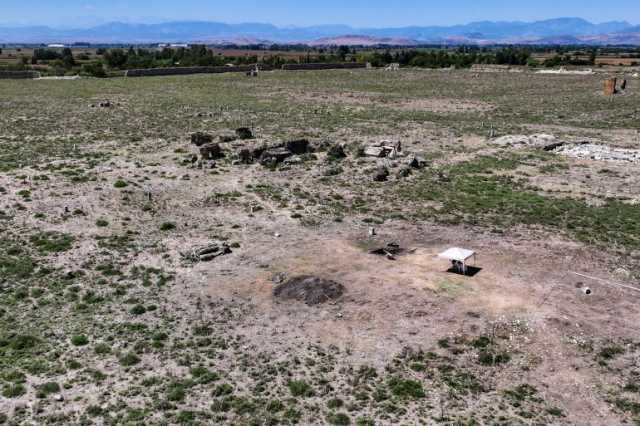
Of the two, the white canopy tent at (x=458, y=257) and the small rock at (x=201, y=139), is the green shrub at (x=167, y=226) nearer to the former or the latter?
the white canopy tent at (x=458, y=257)

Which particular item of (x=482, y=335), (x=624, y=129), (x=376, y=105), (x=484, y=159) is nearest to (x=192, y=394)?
(x=482, y=335)

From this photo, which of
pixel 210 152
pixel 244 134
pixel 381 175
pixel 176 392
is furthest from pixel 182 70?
pixel 176 392

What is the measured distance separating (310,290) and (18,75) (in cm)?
9074

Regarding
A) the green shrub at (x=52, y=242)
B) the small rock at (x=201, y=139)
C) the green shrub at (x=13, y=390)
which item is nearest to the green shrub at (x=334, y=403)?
the green shrub at (x=13, y=390)

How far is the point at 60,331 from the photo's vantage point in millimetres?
15086

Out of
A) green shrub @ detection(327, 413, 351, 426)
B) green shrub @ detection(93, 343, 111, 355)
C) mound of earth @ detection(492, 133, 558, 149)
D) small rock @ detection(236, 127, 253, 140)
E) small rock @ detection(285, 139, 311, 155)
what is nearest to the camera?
green shrub @ detection(327, 413, 351, 426)

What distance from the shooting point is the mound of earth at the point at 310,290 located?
17078mm

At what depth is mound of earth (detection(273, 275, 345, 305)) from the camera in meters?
17.1

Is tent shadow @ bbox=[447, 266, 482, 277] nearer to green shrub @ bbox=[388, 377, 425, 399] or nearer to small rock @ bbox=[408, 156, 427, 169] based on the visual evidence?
green shrub @ bbox=[388, 377, 425, 399]

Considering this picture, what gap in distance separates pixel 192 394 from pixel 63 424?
2690 millimetres

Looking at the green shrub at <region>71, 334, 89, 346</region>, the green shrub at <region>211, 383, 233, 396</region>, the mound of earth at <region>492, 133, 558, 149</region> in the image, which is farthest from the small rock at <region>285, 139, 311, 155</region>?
the green shrub at <region>211, 383, 233, 396</region>

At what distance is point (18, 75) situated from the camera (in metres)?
89.9

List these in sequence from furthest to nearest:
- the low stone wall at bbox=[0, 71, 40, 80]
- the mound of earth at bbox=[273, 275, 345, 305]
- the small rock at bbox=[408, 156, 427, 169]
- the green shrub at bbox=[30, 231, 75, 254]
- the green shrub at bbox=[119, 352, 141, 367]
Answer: the low stone wall at bbox=[0, 71, 40, 80] → the small rock at bbox=[408, 156, 427, 169] → the green shrub at bbox=[30, 231, 75, 254] → the mound of earth at bbox=[273, 275, 345, 305] → the green shrub at bbox=[119, 352, 141, 367]

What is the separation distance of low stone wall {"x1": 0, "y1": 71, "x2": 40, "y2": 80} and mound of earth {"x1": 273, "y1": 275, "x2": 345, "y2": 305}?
3512 inches
